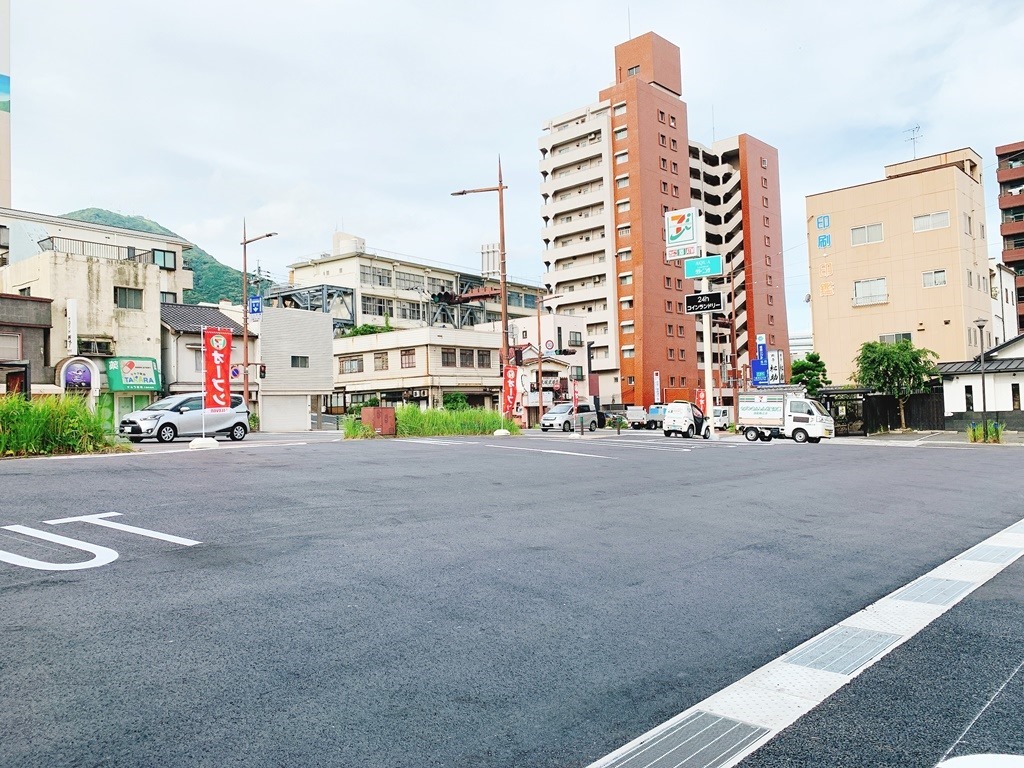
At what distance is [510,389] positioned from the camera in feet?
108

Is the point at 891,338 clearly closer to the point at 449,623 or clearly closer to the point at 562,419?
the point at 562,419

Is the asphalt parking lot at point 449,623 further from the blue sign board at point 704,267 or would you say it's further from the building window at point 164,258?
the building window at point 164,258

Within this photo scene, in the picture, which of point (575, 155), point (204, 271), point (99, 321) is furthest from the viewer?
point (204, 271)

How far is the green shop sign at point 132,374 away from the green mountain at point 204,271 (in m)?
53.8

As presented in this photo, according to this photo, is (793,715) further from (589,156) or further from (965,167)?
(589,156)

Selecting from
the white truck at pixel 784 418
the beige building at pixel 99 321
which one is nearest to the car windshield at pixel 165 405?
the beige building at pixel 99 321

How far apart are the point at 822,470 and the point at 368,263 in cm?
6613

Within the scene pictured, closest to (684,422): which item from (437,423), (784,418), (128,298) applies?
(784,418)

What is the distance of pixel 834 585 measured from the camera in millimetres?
5891

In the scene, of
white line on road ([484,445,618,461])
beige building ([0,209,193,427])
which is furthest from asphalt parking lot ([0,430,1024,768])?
beige building ([0,209,193,427])

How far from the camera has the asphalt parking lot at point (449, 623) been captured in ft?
10.0

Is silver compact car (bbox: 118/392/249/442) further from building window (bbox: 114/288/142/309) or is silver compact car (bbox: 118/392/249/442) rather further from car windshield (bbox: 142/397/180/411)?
building window (bbox: 114/288/142/309)

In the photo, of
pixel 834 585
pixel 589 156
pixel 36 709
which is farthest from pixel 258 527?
pixel 589 156

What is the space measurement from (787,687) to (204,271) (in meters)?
106
